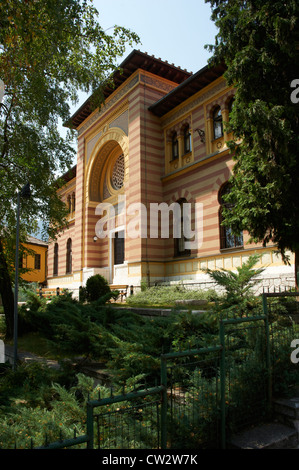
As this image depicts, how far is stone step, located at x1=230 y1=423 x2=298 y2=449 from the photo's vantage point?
3551 millimetres

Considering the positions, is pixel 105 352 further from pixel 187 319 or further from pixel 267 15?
pixel 267 15

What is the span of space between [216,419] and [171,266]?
533 inches

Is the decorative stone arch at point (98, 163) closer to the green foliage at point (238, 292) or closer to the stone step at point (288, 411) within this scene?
the green foliage at point (238, 292)

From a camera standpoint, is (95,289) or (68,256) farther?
(68,256)

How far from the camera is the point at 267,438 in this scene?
3703 mm

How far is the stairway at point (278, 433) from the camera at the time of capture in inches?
141

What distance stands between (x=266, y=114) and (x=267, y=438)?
20.7 feet

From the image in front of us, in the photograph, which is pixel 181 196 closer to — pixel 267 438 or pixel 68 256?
pixel 267 438

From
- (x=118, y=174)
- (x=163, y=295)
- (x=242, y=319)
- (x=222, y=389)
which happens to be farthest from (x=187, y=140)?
(x=222, y=389)

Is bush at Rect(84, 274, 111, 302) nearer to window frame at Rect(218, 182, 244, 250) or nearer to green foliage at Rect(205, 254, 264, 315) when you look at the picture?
window frame at Rect(218, 182, 244, 250)

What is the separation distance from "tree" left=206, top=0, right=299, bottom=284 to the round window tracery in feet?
44.3

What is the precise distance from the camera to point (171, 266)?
56.2ft

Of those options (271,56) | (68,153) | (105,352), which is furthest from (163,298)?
(271,56)

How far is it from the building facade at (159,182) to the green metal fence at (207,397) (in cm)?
750
